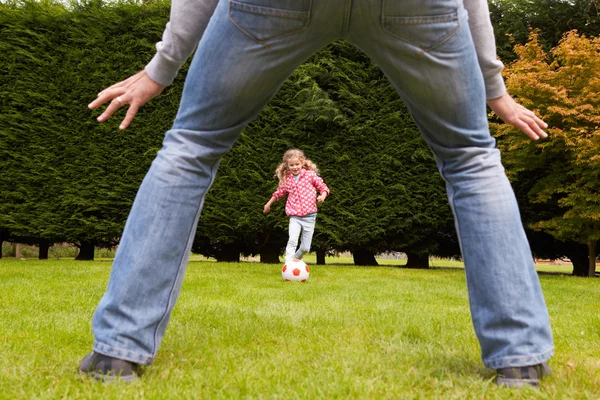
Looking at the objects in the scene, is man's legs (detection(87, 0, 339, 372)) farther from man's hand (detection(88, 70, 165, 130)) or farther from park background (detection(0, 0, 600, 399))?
park background (detection(0, 0, 600, 399))

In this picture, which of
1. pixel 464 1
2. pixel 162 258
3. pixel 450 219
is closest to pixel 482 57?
pixel 464 1

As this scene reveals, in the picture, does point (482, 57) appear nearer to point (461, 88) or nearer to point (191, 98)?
point (461, 88)

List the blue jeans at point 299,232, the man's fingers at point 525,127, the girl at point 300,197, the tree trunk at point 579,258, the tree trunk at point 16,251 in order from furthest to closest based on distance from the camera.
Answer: the tree trunk at point 16,251, the tree trunk at point 579,258, the girl at point 300,197, the blue jeans at point 299,232, the man's fingers at point 525,127

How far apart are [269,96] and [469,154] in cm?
62

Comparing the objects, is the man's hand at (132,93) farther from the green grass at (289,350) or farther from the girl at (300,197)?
the girl at (300,197)

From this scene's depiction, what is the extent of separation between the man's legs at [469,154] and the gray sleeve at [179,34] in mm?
457

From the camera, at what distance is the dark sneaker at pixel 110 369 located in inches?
55.4

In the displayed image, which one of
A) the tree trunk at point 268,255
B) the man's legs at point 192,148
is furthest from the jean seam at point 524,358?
the tree trunk at point 268,255

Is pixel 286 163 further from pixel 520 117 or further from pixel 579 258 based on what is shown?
pixel 579 258

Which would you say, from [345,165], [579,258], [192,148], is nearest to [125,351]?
[192,148]

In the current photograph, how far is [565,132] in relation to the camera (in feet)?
24.8

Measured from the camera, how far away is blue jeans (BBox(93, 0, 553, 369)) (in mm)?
1385

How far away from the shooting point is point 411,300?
13.6 ft

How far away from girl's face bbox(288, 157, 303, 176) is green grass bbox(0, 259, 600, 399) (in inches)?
115
